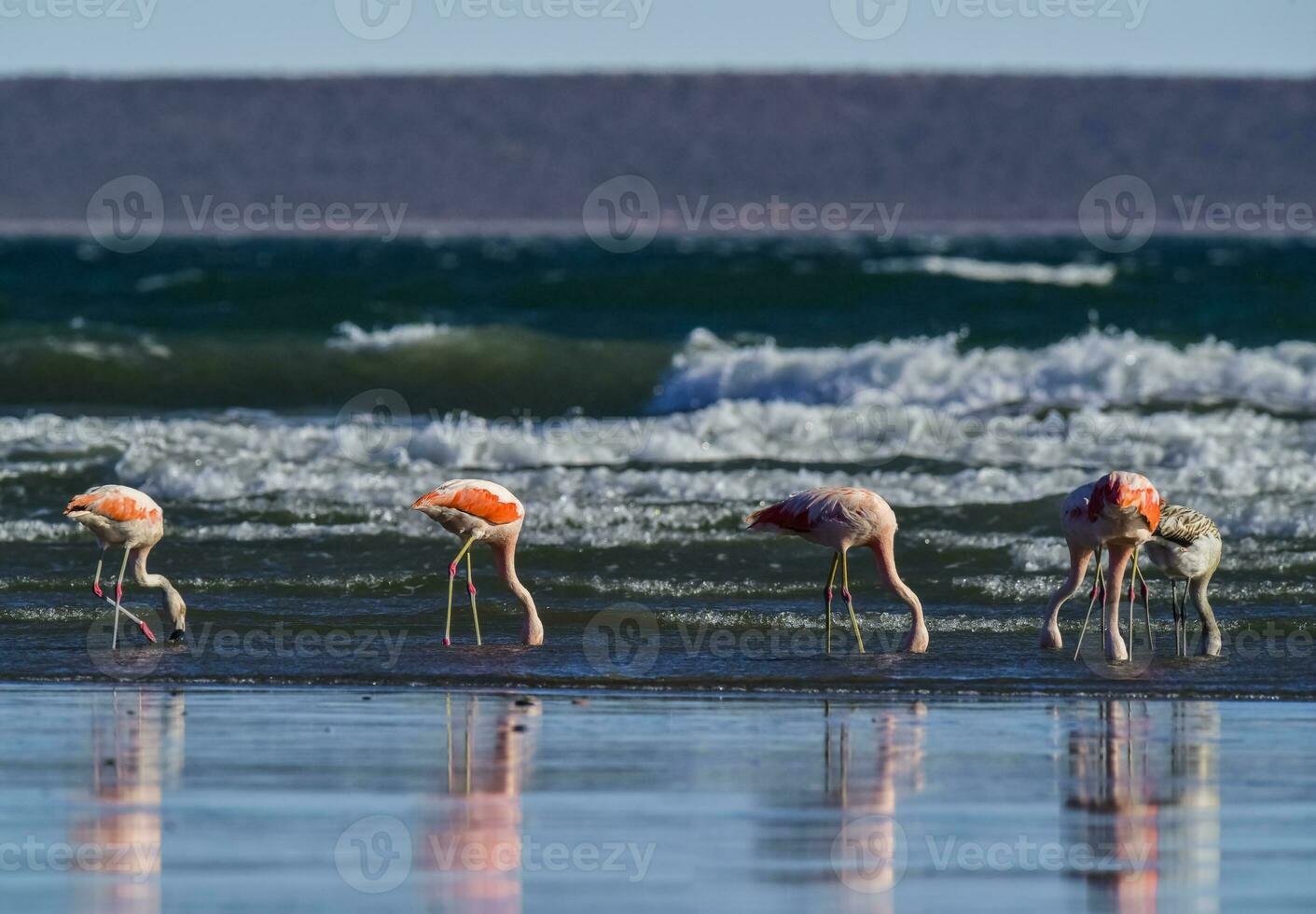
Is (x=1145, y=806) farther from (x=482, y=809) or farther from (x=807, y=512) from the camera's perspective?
(x=807, y=512)

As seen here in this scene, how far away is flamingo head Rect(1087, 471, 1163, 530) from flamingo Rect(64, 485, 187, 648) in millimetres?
5138

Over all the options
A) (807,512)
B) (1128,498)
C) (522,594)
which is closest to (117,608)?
(522,594)

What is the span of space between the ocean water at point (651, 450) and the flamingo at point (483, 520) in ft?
0.70

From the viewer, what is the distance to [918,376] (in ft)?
76.4

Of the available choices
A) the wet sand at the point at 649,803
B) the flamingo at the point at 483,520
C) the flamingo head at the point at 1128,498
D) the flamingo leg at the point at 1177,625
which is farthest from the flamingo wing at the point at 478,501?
the flamingo leg at the point at 1177,625

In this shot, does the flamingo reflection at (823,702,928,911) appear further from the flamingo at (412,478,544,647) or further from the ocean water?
the flamingo at (412,478,544,647)

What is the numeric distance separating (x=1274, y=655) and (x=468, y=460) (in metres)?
9.01

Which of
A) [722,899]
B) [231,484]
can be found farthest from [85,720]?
[231,484]

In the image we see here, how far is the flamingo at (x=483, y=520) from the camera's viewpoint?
12.0 metres

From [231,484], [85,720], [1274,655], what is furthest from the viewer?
[231,484]

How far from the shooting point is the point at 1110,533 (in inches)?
447

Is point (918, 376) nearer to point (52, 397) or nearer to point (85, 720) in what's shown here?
point (52, 397)

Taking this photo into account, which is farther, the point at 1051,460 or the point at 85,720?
the point at 1051,460

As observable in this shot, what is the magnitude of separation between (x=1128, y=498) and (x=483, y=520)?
3629mm
